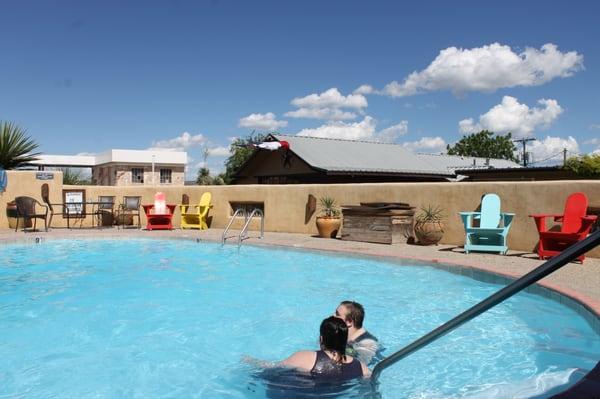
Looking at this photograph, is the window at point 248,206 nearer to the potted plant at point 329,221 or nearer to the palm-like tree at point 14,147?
the potted plant at point 329,221

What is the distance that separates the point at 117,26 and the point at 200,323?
15.7 m

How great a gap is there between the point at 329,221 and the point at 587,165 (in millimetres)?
8680

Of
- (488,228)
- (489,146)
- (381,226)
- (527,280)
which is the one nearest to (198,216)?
(381,226)

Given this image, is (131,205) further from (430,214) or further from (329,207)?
(430,214)

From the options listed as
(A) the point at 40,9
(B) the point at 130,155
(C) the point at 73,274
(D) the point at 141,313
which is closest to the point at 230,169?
(B) the point at 130,155

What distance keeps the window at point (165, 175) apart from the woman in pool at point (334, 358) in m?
43.5

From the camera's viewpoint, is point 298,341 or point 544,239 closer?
point 298,341

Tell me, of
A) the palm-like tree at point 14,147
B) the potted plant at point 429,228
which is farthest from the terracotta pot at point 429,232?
the palm-like tree at point 14,147

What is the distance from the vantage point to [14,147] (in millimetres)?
17109

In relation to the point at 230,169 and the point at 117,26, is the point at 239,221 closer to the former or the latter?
the point at 117,26

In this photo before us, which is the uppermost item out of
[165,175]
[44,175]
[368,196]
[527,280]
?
[165,175]

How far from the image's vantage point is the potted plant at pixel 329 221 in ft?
39.2

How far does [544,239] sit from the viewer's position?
8023 mm

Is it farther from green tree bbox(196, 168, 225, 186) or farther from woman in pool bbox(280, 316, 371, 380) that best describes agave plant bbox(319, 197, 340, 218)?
green tree bbox(196, 168, 225, 186)
